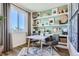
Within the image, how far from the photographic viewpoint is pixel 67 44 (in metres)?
1.88

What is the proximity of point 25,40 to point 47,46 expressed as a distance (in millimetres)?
408

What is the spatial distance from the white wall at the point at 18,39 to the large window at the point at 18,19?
8 centimetres

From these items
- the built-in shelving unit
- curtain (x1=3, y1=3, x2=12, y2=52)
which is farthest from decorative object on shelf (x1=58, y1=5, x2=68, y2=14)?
curtain (x1=3, y1=3, x2=12, y2=52)

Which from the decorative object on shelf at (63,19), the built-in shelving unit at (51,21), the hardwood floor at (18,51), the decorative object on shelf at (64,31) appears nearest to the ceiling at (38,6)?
the built-in shelving unit at (51,21)

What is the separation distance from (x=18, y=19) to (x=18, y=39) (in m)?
0.36

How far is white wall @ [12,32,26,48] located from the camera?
1974mm

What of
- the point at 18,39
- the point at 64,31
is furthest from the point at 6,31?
the point at 64,31

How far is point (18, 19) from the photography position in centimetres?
201

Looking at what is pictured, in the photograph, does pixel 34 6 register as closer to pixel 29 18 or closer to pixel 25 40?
pixel 29 18

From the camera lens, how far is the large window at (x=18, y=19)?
6.37 feet

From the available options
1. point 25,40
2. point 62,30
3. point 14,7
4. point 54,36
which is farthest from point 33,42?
point 14,7

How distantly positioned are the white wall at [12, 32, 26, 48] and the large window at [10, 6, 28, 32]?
0.08 metres

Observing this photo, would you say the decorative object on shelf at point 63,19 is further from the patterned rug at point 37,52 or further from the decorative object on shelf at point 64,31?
the patterned rug at point 37,52

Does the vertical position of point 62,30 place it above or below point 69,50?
above
